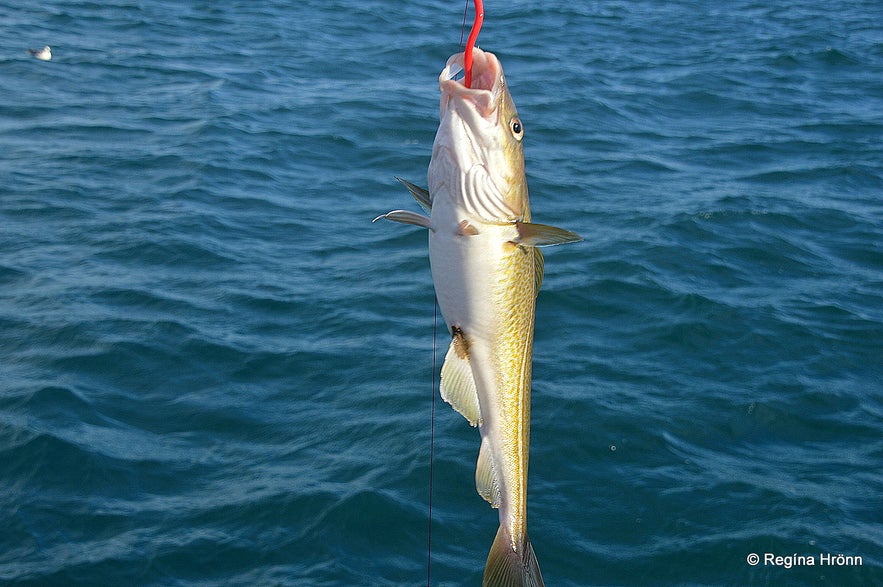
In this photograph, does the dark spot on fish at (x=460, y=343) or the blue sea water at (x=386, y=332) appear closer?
the dark spot on fish at (x=460, y=343)

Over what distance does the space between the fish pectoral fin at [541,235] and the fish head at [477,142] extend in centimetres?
8

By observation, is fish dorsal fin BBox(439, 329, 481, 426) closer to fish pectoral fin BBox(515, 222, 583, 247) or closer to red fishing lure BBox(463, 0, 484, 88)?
fish pectoral fin BBox(515, 222, 583, 247)

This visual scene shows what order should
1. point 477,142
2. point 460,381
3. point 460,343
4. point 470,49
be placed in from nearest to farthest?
point 470,49, point 477,142, point 460,343, point 460,381

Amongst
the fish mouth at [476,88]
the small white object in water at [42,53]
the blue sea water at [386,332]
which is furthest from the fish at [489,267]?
the small white object in water at [42,53]

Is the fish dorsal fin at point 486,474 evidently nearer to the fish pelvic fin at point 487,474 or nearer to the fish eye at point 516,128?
the fish pelvic fin at point 487,474

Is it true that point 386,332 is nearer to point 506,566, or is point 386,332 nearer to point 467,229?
point 506,566

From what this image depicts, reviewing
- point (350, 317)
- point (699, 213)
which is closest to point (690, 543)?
point (350, 317)

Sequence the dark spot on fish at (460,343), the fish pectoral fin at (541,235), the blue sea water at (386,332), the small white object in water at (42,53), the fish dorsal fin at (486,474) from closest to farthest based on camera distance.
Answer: the fish pectoral fin at (541,235) → the dark spot on fish at (460,343) → the fish dorsal fin at (486,474) → the blue sea water at (386,332) → the small white object in water at (42,53)

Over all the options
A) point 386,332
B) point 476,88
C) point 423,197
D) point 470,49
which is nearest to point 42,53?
point 386,332

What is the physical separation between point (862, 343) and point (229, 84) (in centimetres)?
969

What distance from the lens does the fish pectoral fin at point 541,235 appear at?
131 inches

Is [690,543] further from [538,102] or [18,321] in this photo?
[538,102]

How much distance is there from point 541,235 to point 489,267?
0.72 ft

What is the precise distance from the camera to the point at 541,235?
11.0 feet
